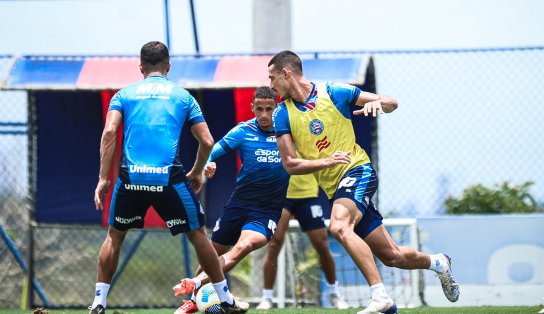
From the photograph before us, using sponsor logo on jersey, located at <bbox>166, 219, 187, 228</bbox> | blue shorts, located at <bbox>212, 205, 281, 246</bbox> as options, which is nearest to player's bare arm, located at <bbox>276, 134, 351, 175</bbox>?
sponsor logo on jersey, located at <bbox>166, 219, 187, 228</bbox>

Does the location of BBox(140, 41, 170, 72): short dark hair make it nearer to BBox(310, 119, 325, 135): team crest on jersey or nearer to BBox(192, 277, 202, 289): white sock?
BBox(310, 119, 325, 135): team crest on jersey

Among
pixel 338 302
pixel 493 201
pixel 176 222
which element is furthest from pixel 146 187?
pixel 493 201

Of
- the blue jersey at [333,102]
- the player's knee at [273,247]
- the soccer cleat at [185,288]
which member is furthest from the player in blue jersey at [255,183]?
the player's knee at [273,247]

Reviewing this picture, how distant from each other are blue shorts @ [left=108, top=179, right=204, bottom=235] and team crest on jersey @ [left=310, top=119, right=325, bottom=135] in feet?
3.48

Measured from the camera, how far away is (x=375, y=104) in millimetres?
6520

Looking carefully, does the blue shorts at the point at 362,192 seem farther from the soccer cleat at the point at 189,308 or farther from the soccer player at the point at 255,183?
the soccer cleat at the point at 189,308

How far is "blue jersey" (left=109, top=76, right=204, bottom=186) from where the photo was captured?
623cm

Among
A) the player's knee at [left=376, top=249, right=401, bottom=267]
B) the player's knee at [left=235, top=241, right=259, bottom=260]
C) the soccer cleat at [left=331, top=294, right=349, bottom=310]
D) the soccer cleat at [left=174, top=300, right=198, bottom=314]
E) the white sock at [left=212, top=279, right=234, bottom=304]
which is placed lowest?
→ the soccer cleat at [left=331, top=294, right=349, bottom=310]

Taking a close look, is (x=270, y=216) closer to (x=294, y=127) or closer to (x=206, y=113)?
(x=294, y=127)

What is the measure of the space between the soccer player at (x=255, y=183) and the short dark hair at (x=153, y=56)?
150 cm

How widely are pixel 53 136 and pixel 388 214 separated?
14.3 ft

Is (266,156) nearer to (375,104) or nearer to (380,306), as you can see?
(375,104)

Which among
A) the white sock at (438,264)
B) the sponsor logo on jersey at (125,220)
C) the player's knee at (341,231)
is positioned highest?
the sponsor logo on jersey at (125,220)

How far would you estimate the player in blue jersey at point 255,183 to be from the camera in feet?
25.7
